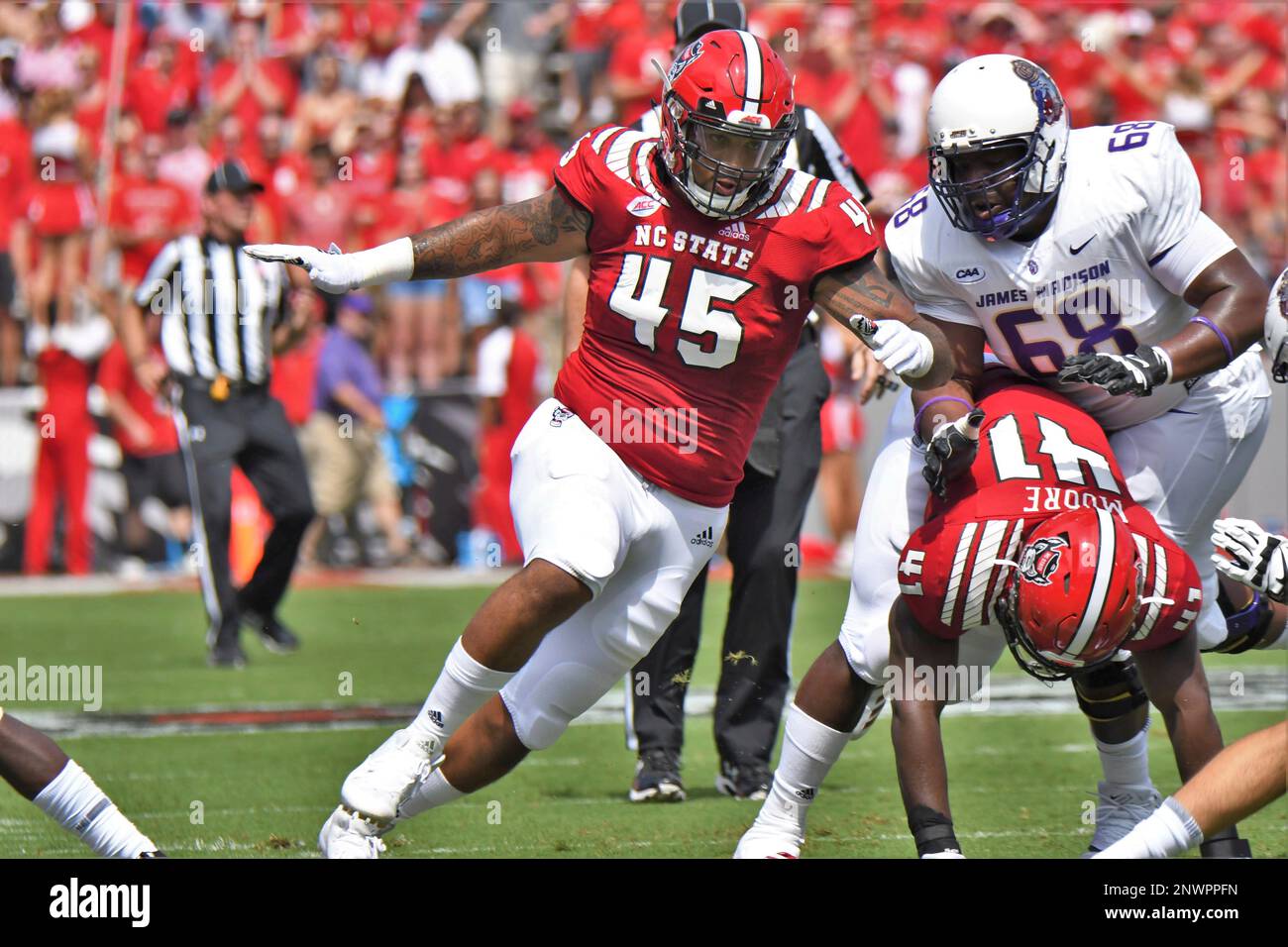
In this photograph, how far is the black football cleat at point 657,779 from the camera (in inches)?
232

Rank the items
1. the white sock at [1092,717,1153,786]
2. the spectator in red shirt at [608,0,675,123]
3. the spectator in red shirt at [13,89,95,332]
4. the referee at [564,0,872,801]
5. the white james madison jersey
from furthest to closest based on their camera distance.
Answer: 1. the spectator in red shirt at [13,89,95,332]
2. the spectator in red shirt at [608,0,675,123]
3. the referee at [564,0,872,801]
4. the white sock at [1092,717,1153,786]
5. the white james madison jersey

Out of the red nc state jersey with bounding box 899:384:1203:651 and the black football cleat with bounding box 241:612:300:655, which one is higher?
the red nc state jersey with bounding box 899:384:1203:651

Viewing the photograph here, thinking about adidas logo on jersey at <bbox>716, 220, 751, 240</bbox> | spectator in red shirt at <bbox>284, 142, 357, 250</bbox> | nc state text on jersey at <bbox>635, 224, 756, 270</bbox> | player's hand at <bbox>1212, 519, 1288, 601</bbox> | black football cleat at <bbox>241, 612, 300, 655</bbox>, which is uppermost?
adidas logo on jersey at <bbox>716, 220, 751, 240</bbox>

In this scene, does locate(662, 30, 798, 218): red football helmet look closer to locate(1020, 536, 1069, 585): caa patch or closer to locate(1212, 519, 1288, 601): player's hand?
locate(1020, 536, 1069, 585): caa patch

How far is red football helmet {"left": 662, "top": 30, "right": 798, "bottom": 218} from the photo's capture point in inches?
180

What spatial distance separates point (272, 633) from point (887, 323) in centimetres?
583

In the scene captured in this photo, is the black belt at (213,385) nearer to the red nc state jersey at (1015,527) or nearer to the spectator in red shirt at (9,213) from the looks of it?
the spectator in red shirt at (9,213)

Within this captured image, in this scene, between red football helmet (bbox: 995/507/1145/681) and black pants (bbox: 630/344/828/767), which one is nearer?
red football helmet (bbox: 995/507/1145/681)

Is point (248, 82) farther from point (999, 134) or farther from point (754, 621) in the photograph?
point (999, 134)

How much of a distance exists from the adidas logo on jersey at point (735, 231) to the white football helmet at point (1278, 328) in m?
1.24

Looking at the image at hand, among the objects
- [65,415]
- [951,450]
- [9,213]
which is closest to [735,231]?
[951,450]

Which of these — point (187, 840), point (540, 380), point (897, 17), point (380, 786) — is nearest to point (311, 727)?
point (187, 840)

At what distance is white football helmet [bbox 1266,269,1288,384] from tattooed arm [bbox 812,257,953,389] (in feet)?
2.49

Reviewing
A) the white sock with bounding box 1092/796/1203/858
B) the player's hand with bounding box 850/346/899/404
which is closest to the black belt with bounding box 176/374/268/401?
the player's hand with bounding box 850/346/899/404
